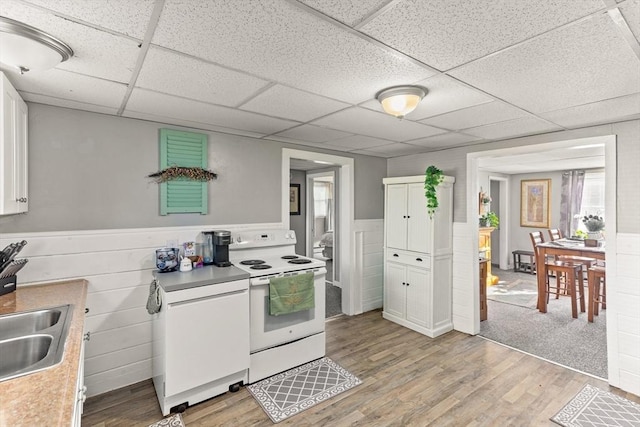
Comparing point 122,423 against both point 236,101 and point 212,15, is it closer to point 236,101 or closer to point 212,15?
point 236,101

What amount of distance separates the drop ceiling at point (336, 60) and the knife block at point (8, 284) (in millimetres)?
1201

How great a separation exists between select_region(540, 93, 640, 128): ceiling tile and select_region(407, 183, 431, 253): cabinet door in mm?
1441

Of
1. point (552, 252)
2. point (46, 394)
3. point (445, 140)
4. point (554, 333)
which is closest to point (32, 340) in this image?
point (46, 394)

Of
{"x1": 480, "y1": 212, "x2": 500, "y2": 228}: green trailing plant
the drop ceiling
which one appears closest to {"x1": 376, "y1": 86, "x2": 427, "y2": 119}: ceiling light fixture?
the drop ceiling

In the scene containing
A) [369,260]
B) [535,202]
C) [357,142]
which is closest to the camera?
[357,142]

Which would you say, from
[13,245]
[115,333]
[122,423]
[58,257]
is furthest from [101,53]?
[122,423]

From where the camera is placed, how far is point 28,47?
134 cm

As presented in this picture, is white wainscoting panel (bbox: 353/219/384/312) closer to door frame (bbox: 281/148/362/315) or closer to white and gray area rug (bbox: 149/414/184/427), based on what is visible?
→ door frame (bbox: 281/148/362/315)

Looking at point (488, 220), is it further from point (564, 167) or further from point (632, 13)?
point (632, 13)

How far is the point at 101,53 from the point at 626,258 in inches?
154

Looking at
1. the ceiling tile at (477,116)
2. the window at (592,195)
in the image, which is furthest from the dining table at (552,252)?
the ceiling tile at (477,116)

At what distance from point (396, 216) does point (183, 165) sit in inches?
100

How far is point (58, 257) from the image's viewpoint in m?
2.33

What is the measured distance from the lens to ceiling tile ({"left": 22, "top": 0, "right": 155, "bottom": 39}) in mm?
1118
